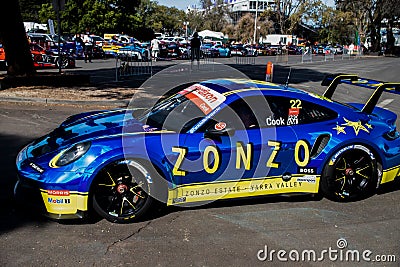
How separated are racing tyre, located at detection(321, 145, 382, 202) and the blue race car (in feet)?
0.04

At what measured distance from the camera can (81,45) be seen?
2650cm

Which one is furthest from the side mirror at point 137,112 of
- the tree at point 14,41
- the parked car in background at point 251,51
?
the parked car in background at point 251,51

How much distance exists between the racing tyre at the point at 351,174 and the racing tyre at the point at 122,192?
7.07 feet

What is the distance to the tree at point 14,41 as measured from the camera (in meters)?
11.4

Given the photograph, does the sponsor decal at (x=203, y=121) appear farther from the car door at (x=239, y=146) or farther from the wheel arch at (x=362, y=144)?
the wheel arch at (x=362, y=144)

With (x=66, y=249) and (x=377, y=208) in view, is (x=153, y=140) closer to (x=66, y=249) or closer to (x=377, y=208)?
(x=66, y=249)

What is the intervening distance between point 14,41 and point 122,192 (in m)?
9.50

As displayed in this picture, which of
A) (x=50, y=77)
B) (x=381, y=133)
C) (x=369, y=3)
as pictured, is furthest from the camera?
(x=369, y=3)

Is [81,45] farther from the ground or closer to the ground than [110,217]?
farther from the ground

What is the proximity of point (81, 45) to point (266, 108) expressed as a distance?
24.2 m

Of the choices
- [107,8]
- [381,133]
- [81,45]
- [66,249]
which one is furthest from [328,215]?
[107,8]

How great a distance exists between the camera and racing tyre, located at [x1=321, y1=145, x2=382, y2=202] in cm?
473

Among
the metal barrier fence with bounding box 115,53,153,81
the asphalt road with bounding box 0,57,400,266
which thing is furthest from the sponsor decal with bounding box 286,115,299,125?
the metal barrier fence with bounding box 115,53,153,81

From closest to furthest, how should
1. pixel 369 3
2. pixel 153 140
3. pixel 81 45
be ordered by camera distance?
pixel 153 140
pixel 81 45
pixel 369 3
